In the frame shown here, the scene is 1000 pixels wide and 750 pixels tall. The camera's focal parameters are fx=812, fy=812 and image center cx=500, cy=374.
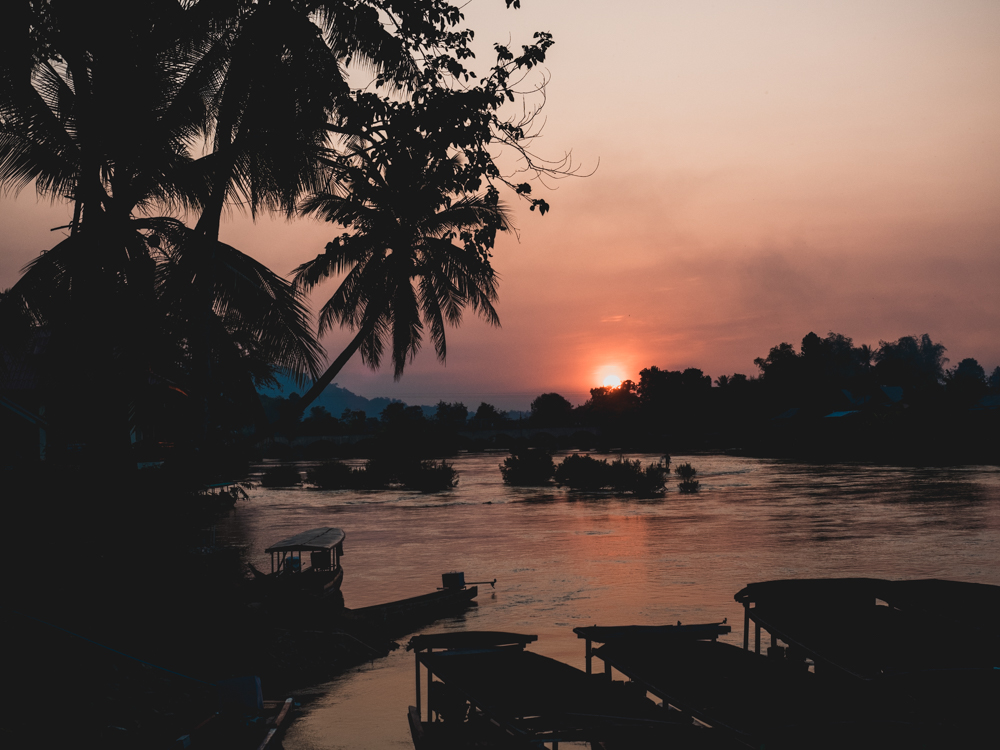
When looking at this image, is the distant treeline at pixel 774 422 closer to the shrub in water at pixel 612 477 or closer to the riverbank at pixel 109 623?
the shrub in water at pixel 612 477

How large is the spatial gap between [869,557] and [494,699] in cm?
2764

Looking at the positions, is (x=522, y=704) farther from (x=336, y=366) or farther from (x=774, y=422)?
(x=774, y=422)

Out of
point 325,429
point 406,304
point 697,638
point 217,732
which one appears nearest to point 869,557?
point 406,304

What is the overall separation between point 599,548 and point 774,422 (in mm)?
101965

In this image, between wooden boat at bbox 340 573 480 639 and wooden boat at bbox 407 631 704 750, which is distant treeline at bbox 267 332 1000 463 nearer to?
wooden boat at bbox 340 573 480 639

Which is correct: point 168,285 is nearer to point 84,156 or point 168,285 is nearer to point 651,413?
point 84,156

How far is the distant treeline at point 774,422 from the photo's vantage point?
84.2 m

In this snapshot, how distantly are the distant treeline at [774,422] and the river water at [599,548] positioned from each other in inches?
735

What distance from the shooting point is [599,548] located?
35.5 meters

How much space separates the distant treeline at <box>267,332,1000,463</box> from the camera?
84188 mm

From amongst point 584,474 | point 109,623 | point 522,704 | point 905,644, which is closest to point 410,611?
point 109,623

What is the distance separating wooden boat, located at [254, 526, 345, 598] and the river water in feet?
9.32

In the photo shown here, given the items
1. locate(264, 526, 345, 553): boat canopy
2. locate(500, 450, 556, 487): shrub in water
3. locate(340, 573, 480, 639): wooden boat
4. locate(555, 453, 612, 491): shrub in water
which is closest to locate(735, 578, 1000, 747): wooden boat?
locate(340, 573, 480, 639): wooden boat

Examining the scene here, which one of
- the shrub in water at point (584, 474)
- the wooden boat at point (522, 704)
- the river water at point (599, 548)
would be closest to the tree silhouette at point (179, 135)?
the wooden boat at point (522, 704)
